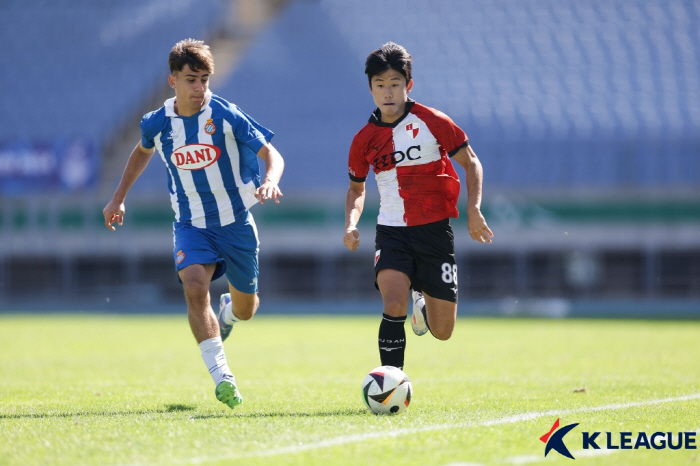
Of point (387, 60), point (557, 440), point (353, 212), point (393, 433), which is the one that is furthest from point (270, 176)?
point (557, 440)

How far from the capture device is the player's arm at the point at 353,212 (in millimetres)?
5398

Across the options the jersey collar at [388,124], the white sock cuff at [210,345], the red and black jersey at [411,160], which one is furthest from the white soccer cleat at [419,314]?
the white sock cuff at [210,345]

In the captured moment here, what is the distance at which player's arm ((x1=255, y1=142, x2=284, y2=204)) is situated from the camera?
530 cm

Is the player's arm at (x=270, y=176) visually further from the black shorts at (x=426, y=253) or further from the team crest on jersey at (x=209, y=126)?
the black shorts at (x=426, y=253)

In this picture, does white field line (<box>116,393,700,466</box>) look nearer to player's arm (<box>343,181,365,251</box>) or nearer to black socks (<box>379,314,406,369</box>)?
black socks (<box>379,314,406,369</box>)

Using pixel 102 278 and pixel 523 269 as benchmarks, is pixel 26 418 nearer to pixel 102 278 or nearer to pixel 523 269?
pixel 523 269

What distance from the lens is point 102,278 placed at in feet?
98.9

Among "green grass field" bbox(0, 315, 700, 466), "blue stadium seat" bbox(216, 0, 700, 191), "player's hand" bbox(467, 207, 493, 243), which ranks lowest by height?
"green grass field" bbox(0, 315, 700, 466)

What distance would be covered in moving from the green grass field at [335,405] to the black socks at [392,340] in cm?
35

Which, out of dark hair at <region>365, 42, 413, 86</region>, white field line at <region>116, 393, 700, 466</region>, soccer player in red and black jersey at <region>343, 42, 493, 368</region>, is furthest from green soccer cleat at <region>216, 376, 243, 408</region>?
dark hair at <region>365, 42, 413, 86</region>

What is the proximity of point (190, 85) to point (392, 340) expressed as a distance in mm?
2218

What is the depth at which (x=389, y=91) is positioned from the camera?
5.64m

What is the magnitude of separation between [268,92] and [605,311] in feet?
49.0

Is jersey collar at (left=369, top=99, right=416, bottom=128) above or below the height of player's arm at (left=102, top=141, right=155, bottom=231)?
above
